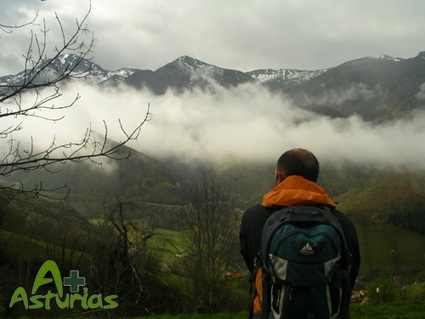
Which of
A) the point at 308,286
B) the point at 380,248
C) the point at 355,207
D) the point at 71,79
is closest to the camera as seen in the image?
the point at 308,286

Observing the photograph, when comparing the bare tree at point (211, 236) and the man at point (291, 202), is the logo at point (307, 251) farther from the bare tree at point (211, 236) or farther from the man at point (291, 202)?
the bare tree at point (211, 236)

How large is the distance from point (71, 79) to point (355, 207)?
147m

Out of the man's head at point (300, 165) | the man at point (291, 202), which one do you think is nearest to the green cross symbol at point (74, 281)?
the man at point (291, 202)

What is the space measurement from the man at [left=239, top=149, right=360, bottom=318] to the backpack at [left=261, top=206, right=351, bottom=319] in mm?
110

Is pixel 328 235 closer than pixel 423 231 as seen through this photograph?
Yes

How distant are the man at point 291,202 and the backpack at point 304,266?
110 mm

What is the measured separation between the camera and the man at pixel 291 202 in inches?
105

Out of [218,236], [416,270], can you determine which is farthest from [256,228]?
[416,270]

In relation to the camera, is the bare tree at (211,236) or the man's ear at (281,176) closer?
the man's ear at (281,176)

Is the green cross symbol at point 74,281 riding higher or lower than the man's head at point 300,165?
lower

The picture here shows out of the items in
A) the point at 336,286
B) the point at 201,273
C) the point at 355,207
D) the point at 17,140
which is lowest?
the point at 355,207

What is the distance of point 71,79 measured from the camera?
3662 mm

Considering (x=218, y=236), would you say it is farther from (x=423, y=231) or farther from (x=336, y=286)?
(x=423, y=231)

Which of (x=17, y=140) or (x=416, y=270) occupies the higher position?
(x=17, y=140)
